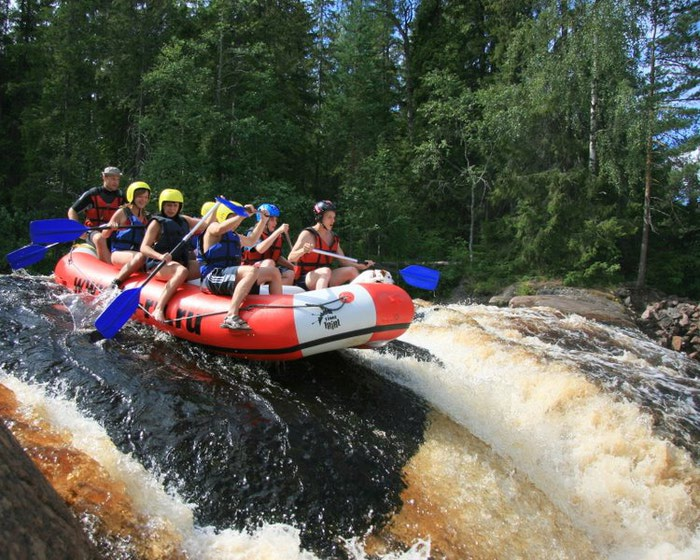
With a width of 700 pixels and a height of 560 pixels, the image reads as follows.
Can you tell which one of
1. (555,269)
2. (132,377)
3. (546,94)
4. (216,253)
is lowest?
(555,269)

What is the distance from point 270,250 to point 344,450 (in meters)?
2.66

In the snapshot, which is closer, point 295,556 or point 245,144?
point 295,556

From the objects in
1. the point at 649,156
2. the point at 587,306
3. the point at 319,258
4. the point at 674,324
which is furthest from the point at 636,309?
the point at 319,258

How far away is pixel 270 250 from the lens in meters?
5.81

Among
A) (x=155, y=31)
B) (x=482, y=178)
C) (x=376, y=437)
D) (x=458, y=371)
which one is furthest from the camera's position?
(x=482, y=178)

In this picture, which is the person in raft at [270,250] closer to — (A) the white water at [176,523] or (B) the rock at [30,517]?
(A) the white water at [176,523]

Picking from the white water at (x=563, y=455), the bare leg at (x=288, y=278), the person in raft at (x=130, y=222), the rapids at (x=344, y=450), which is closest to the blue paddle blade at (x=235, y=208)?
the bare leg at (x=288, y=278)

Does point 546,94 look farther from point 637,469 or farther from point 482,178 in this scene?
point 637,469

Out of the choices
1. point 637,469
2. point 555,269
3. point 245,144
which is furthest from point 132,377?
point 555,269

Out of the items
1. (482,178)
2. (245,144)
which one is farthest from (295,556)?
(482,178)

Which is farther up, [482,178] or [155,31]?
[155,31]

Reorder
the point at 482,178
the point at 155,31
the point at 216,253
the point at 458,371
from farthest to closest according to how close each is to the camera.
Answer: the point at 482,178 < the point at 155,31 < the point at 458,371 < the point at 216,253

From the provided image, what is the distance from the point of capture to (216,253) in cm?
515

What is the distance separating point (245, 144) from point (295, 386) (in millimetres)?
13278
